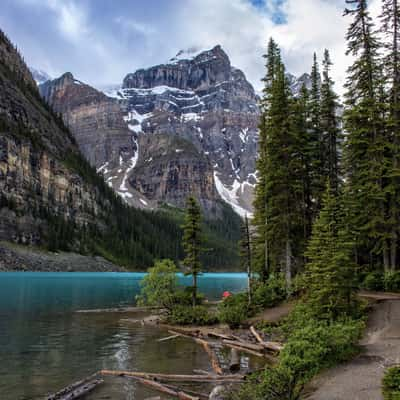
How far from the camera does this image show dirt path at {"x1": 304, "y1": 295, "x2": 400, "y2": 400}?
12695 mm

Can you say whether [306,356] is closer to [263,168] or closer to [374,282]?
[374,282]

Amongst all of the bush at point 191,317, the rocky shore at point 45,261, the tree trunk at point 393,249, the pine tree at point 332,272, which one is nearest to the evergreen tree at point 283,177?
the tree trunk at point 393,249

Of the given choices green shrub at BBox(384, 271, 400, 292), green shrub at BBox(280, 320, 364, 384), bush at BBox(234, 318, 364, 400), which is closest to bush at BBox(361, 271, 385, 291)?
green shrub at BBox(384, 271, 400, 292)

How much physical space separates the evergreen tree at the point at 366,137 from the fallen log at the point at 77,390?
20129mm

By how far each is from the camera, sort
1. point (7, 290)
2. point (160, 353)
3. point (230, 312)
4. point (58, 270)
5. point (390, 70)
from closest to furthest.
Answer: point (160, 353) → point (390, 70) → point (230, 312) → point (7, 290) → point (58, 270)

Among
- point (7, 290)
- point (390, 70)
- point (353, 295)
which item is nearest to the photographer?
point (353, 295)

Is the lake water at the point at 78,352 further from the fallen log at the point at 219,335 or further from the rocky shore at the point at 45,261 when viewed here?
the rocky shore at the point at 45,261

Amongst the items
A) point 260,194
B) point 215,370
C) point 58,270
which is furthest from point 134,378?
point 58,270

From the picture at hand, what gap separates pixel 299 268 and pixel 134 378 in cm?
2109

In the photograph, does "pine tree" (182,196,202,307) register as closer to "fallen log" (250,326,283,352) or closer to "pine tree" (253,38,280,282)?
"pine tree" (253,38,280,282)

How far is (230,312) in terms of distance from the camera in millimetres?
32375

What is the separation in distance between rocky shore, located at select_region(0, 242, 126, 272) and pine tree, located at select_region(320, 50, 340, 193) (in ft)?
330

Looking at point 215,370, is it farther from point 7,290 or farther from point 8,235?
point 8,235

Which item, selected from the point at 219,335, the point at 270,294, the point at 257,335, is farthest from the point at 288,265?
the point at 219,335
